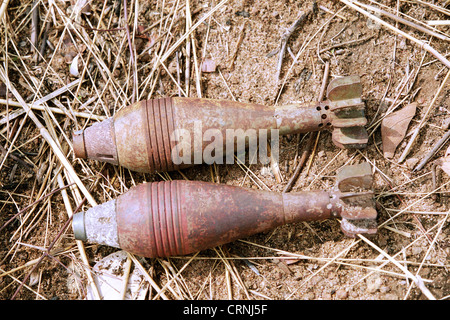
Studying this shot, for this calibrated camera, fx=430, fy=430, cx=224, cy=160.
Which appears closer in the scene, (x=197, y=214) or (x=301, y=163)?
(x=197, y=214)

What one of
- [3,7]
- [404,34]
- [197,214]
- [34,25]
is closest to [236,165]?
[197,214]

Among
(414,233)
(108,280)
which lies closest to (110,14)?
(108,280)

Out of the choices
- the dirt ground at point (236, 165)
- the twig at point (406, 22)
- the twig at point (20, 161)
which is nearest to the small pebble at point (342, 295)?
the dirt ground at point (236, 165)

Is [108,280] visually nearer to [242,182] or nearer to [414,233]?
[242,182]

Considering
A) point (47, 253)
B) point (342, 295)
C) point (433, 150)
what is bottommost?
point (342, 295)

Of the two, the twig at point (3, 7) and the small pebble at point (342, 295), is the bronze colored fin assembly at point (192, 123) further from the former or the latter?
the twig at point (3, 7)

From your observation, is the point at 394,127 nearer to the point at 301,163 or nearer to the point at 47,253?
the point at 301,163
